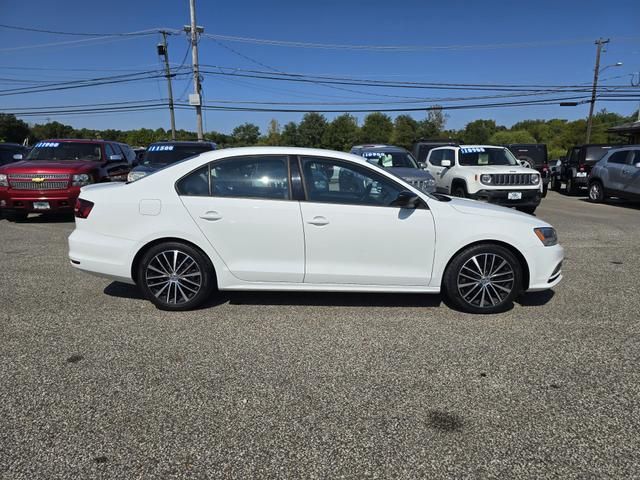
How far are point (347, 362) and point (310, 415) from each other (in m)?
0.73

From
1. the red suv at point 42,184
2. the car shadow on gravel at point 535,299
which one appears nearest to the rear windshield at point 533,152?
the car shadow on gravel at point 535,299

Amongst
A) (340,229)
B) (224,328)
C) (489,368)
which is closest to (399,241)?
(340,229)

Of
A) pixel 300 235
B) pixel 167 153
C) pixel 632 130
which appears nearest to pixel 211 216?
pixel 300 235

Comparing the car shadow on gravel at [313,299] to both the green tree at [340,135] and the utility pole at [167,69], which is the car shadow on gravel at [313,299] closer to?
the utility pole at [167,69]

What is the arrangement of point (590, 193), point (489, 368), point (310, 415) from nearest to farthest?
point (310, 415) → point (489, 368) → point (590, 193)

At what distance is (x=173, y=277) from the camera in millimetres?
4344

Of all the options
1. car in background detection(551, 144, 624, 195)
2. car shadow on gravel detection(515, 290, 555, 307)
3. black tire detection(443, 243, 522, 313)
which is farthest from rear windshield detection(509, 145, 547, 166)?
black tire detection(443, 243, 522, 313)

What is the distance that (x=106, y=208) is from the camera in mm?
4340

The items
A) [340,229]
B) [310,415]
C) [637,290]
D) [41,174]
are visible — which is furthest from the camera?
[41,174]

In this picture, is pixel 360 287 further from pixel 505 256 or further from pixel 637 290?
pixel 637 290

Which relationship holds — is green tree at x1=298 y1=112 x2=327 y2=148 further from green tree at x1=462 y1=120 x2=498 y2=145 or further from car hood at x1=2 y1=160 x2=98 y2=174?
car hood at x1=2 y1=160 x2=98 y2=174

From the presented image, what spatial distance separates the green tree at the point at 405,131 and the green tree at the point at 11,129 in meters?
66.0

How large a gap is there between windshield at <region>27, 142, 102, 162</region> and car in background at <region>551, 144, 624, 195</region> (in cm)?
1570

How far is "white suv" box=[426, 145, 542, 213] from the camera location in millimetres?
10312
